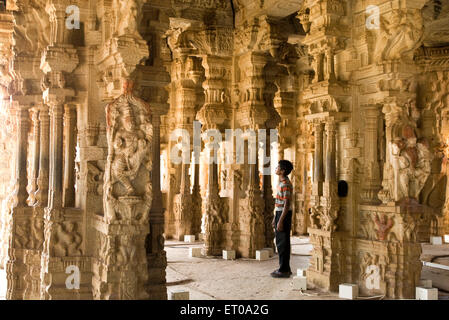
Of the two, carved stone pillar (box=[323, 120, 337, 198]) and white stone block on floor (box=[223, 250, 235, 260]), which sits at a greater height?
carved stone pillar (box=[323, 120, 337, 198])

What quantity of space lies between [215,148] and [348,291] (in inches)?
198

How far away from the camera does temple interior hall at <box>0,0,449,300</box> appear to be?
5375 mm

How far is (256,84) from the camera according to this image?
1048 cm

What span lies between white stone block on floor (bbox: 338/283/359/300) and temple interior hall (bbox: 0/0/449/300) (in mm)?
44

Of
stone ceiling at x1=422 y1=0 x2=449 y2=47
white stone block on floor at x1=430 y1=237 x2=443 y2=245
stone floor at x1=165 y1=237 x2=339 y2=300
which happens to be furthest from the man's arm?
white stone block on floor at x1=430 y1=237 x2=443 y2=245

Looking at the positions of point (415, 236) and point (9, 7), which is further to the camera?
point (9, 7)

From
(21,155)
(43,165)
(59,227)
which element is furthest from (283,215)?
(21,155)

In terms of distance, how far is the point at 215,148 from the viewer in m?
11.1

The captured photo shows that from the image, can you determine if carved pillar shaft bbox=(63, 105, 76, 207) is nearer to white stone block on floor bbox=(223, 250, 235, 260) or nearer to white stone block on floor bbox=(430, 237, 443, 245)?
white stone block on floor bbox=(223, 250, 235, 260)

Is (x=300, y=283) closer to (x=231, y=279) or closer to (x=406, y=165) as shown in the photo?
(x=231, y=279)
